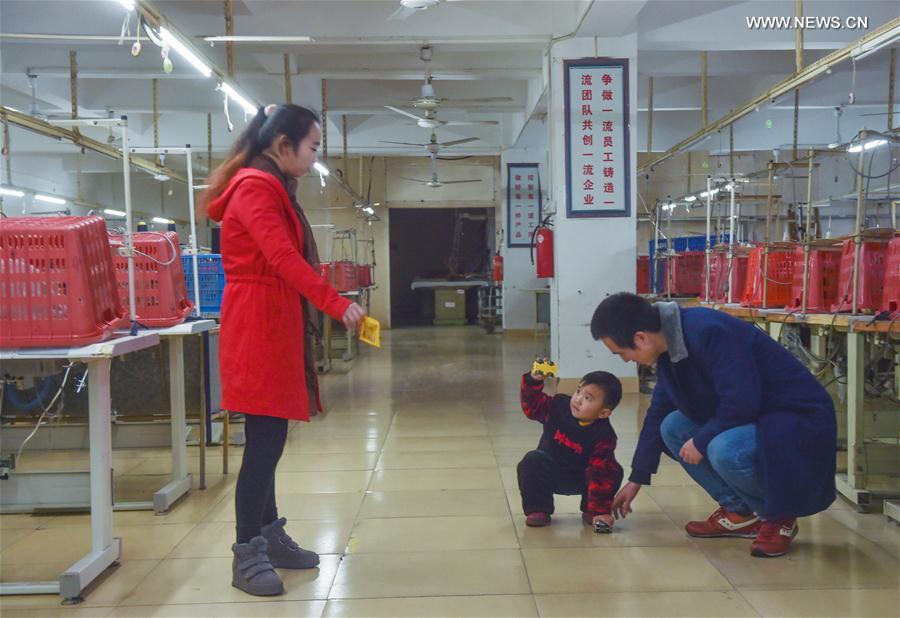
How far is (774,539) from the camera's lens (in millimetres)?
2623

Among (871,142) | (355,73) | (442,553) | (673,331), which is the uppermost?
(355,73)

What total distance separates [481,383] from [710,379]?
16.3 feet

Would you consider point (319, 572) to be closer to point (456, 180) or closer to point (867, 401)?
point (867, 401)

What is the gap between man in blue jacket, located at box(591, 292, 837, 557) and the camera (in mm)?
2434

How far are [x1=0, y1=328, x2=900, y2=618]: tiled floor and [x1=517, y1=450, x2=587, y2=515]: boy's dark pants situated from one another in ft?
0.33

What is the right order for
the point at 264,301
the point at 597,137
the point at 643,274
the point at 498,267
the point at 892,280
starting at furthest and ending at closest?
the point at 498,267
the point at 643,274
the point at 597,137
the point at 892,280
the point at 264,301

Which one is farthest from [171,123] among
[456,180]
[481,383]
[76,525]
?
[76,525]

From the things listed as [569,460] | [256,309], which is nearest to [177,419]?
[256,309]

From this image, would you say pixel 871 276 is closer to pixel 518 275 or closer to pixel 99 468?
pixel 99 468

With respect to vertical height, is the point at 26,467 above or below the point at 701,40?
below

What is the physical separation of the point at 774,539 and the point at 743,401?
22.1 inches

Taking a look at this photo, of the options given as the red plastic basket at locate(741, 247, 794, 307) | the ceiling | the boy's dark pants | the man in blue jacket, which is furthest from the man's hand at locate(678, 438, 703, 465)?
the ceiling

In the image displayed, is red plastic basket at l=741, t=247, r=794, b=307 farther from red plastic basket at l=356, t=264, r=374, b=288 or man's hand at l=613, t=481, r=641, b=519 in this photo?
red plastic basket at l=356, t=264, r=374, b=288

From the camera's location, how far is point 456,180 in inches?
612
